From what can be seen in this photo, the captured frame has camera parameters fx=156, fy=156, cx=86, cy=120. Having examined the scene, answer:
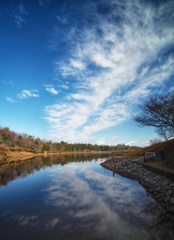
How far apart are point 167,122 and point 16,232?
860 inches

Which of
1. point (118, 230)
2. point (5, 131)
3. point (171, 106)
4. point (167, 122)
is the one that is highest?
point (5, 131)

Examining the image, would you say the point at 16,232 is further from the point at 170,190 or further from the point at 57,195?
the point at 170,190

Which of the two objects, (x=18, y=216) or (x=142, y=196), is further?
(x=142, y=196)

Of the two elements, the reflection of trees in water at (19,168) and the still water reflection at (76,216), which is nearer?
the still water reflection at (76,216)

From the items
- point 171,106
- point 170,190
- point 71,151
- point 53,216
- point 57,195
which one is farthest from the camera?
point 71,151

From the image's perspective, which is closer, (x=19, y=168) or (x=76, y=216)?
(x=76, y=216)

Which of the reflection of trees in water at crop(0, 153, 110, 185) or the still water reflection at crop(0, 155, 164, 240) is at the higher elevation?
the reflection of trees in water at crop(0, 153, 110, 185)

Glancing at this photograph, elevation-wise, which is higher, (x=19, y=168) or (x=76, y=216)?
(x=19, y=168)

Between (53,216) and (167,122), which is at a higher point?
(167,122)

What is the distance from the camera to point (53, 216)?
9.65 metres

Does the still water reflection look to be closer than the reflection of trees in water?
Yes

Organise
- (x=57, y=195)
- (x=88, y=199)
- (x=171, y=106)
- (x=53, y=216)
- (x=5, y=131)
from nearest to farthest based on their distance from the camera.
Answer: (x=53, y=216) → (x=88, y=199) → (x=57, y=195) → (x=171, y=106) → (x=5, y=131)

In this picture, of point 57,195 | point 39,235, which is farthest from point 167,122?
point 39,235

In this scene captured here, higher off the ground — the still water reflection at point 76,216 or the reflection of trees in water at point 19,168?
the reflection of trees in water at point 19,168
